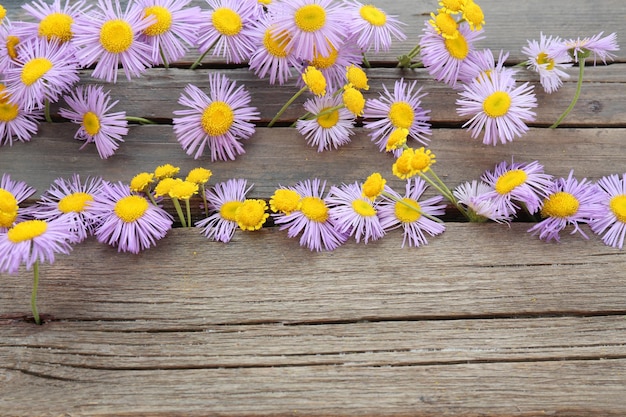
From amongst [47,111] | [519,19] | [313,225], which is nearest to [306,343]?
[313,225]

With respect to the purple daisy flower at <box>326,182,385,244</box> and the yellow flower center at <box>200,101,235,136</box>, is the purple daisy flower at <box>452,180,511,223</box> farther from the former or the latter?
the yellow flower center at <box>200,101,235,136</box>

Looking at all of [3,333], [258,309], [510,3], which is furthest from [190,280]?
[510,3]

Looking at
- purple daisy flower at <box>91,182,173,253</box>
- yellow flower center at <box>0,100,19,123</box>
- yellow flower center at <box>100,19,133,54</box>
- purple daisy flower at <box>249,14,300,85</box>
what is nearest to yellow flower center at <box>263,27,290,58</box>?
purple daisy flower at <box>249,14,300,85</box>

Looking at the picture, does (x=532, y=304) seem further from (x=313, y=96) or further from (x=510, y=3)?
(x=510, y=3)

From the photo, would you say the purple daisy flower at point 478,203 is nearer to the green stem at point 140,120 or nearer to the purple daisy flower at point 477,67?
the purple daisy flower at point 477,67

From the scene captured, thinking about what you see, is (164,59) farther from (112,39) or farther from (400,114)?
(400,114)

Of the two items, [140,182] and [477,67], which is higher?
[477,67]

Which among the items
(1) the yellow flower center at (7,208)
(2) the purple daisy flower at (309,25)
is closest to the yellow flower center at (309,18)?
(2) the purple daisy flower at (309,25)
